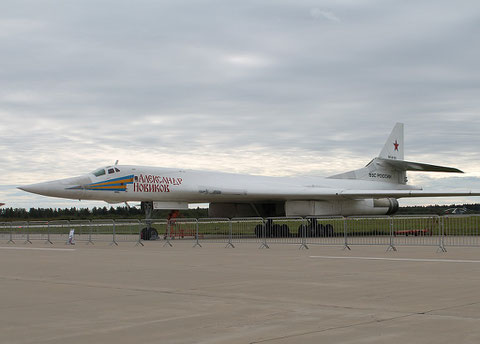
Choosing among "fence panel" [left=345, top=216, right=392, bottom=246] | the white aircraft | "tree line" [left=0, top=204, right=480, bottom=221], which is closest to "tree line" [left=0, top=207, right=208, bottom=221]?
"tree line" [left=0, top=204, right=480, bottom=221]

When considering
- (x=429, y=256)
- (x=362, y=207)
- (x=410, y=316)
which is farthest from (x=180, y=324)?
(x=362, y=207)

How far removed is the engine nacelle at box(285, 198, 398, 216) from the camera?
85.0 ft

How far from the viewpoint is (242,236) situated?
20.1m

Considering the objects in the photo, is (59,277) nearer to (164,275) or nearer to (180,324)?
(164,275)

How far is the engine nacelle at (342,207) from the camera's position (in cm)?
2592

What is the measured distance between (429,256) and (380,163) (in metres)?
18.4

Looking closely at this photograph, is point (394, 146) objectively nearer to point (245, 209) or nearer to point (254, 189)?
point (245, 209)

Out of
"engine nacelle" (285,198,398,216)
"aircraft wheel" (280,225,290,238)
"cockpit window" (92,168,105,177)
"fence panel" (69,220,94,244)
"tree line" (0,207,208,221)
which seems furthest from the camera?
"tree line" (0,207,208,221)

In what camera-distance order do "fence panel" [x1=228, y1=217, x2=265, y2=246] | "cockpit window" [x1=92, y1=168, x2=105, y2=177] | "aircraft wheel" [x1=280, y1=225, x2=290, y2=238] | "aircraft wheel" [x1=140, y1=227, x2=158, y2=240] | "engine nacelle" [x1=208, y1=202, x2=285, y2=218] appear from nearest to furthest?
"fence panel" [x1=228, y1=217, x2=265, y2=246] → "aircraft wheel" [x1=140, y1=227, x2=158, y2=240] → "cockpit window" [x1=92, y1=168, x2=105, y2=177] → "aircraft wheel" [x1=280, y1=225, x2=290, y2=238] → "engine nacelle" [x1=208, y1=202, x2=285, y2=218]

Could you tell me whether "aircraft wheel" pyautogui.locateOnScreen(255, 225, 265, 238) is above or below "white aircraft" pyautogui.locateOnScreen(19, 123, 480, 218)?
below

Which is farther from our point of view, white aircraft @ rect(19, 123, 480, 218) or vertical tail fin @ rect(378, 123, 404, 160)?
vertical tail fin @ rect(378, 123, 404, 160)

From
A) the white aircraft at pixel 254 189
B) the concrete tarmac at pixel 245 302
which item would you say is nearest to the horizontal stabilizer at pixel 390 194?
the white aircraft at pixel 254 189

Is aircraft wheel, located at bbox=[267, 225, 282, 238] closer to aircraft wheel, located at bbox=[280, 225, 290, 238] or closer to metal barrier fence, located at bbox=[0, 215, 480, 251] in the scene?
metal barrier fence, located at bbox=[0, 215, 480, 251]

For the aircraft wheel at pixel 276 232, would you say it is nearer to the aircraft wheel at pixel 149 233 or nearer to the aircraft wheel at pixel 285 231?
the aircraft wheel at pixel 285 231
